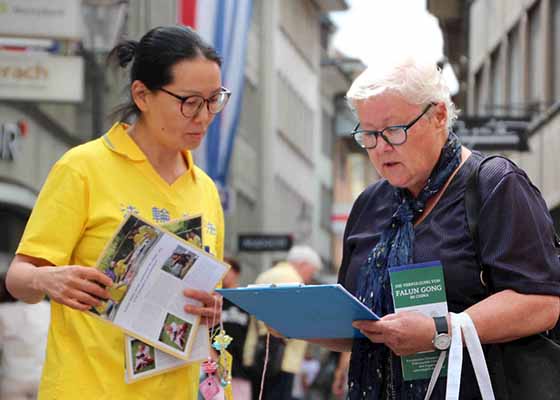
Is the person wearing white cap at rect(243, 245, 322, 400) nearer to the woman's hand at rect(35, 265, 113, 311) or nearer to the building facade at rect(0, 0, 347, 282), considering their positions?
the building facade at rect(0, 0, 347, 282)

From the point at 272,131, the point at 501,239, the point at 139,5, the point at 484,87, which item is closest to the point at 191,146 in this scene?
the point at 501,239

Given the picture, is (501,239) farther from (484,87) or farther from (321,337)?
(484,87)

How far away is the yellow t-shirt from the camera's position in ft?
16.0

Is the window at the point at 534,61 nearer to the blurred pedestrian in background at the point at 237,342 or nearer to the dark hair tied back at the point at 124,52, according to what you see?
the blurred pedestrian in background at the point at 237,342

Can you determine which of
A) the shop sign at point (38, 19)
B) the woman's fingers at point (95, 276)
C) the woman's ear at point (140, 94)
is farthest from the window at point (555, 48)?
the woman's fingers at point (95, 276)

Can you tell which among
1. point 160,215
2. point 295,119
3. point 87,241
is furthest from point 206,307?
point 295,119

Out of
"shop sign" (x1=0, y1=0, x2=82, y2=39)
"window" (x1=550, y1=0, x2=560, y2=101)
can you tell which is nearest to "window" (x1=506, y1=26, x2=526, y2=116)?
"window" (x1=550, y1=0, x2=560, y2=101)

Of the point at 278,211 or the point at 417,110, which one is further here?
the point at 278,211

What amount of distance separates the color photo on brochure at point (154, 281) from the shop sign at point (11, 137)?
47.1 feet

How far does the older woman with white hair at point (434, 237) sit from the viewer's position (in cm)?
427

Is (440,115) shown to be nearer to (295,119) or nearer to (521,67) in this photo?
(521,67)

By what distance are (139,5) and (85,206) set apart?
16.5 metres

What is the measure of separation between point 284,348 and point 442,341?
810 centimetres

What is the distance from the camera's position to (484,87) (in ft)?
120
